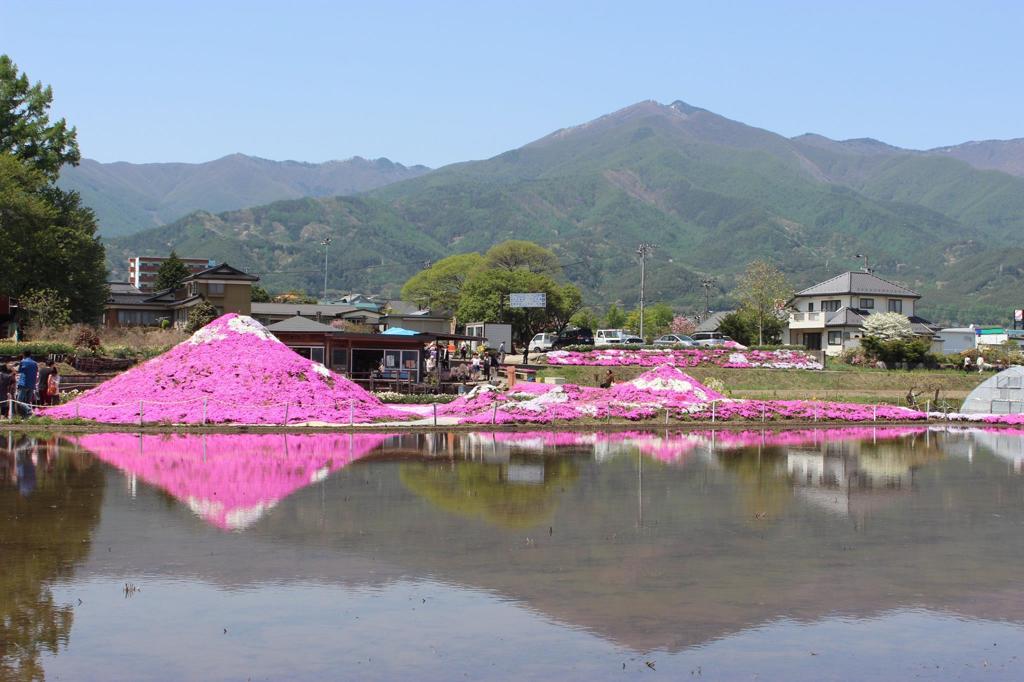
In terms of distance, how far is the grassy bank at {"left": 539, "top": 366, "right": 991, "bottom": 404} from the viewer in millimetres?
58938

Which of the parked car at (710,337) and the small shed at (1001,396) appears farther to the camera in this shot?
the parked car at (710,337)

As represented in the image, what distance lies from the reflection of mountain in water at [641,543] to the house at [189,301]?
6882 centimetres

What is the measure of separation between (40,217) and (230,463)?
45.7 meters

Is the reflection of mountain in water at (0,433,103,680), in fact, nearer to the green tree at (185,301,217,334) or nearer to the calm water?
the calm water

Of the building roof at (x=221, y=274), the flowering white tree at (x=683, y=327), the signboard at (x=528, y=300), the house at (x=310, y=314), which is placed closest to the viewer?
the building roof at (x=221, y=274)

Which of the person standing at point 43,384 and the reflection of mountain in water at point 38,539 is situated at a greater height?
the person standing at point 43,384

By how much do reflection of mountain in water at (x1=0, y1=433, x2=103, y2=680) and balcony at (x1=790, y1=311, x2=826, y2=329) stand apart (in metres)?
77.6

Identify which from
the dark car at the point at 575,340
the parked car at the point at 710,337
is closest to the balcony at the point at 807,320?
the parked car at the point at 710,337

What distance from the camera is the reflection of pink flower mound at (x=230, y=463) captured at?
20.3 meters

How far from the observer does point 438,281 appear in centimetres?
14275

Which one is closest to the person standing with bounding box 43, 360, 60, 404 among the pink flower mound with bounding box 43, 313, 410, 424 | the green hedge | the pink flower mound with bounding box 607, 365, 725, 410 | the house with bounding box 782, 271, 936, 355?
the pink flower mound with bounding box 43, 313, 410, 424

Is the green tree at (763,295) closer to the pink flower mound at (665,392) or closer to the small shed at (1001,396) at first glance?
the small shed at (1001,396)

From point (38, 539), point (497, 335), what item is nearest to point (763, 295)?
point (497, 335)

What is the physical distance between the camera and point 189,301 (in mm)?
89562
